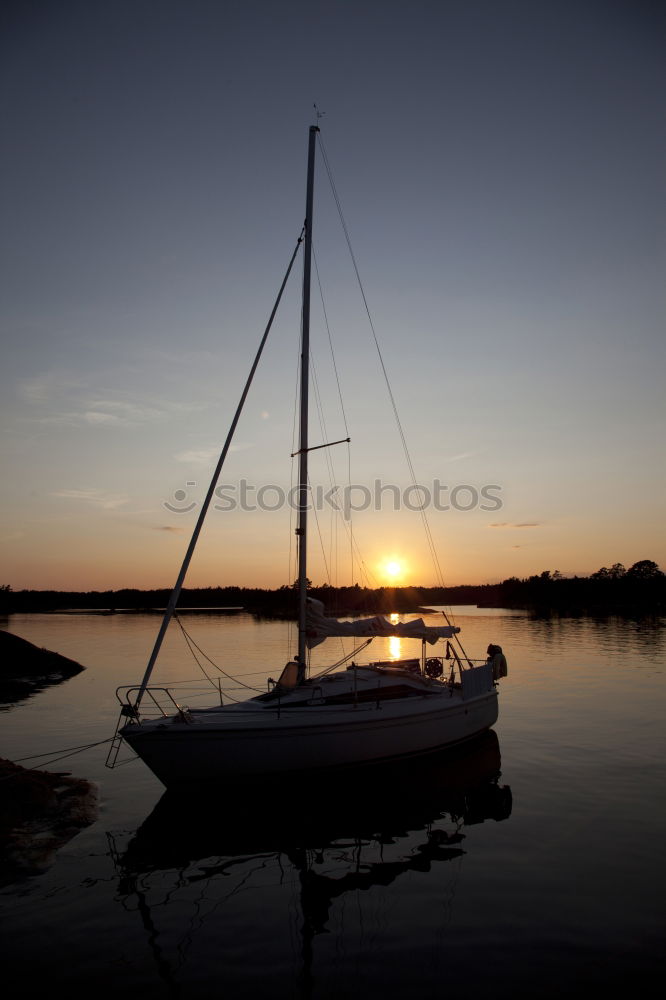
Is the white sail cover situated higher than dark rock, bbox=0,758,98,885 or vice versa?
the white sail cover

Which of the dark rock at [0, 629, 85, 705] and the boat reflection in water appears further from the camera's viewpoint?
the dark rock at [0, 629, 85, 705]

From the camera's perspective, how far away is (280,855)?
38.5ft

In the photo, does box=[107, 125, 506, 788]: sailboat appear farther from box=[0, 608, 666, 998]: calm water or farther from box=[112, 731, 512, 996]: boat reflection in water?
box=[0, 608, 666, 998]: calm water

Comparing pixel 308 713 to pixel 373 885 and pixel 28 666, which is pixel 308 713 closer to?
pixel 373 885

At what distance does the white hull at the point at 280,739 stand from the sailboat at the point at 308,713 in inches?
0.9

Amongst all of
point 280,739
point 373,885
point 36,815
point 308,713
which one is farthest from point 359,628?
point 36,815

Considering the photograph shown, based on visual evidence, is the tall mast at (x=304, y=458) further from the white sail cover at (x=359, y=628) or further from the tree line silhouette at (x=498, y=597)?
the tree line silhouette at (x=498, y=597)

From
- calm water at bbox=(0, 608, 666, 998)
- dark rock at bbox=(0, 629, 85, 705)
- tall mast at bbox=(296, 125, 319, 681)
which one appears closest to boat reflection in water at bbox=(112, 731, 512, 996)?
calm water at bbox=(0, 608, 666, 998)

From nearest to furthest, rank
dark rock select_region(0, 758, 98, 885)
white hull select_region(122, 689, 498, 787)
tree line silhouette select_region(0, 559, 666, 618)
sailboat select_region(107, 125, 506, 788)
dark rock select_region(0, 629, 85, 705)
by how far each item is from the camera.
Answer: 1. dark rock select_region(0, 758, 98, 885)
2. white hull select_region(122, 689, 498, 787)
3. sailboat select_region(107, 125, 506, 788)
4. dark rock select_region(0, 629, 85, 705)
5. tree line silhouette select_region(0, 559, 666, 618)

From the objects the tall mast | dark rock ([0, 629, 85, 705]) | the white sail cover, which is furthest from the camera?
dark rock ([0, 629, 85, 705])

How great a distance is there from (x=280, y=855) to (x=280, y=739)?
9.69ft

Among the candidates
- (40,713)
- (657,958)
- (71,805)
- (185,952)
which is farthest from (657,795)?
(40,713)

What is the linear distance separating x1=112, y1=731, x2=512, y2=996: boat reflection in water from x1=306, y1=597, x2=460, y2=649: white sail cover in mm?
3667

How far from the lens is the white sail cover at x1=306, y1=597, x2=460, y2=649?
17.9 meters
